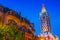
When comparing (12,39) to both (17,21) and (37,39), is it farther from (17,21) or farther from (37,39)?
(37,39)

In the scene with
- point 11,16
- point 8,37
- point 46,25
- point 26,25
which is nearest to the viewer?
point 8,37

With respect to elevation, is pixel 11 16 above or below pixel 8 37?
above

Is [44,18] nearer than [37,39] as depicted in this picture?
No

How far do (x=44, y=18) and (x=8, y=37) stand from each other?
10860cm

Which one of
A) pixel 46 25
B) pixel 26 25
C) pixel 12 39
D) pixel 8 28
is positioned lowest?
pixel 12 39

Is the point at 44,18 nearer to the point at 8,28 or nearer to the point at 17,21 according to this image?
the point at 17,21

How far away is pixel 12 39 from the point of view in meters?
31.0

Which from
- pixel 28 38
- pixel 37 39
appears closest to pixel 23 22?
pixel 28 38

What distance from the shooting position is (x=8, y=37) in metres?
29.9

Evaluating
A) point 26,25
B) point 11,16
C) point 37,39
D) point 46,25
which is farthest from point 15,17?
point 46,25

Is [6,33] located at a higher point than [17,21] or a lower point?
lower

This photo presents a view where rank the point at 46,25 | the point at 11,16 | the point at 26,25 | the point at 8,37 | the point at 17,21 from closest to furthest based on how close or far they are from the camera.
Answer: the point at 8,37 → the point at 11,16 → the point at 17,21 → the point at 26,25 → the point at 46,25

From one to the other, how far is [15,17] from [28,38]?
7460mm

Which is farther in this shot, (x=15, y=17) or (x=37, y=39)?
(x=37, y=39)
